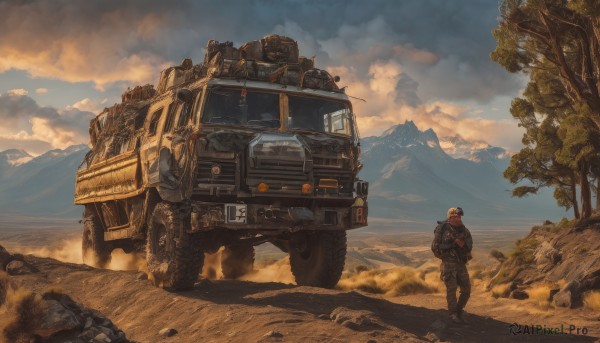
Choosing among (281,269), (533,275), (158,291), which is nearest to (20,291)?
(158,291)

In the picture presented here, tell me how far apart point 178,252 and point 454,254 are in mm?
4626

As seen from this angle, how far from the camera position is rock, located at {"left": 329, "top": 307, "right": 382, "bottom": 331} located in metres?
8.60

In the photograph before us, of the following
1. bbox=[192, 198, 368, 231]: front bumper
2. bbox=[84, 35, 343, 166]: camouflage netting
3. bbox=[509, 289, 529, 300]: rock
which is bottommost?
bbox=[509, 289, 529, 300]: rock

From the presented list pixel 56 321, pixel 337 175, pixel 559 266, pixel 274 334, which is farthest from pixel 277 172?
pixel 559 266

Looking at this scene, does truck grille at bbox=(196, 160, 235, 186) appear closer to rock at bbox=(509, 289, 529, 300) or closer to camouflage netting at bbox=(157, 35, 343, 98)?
camouflage netting at bbox=(157, 35, 343, 98)

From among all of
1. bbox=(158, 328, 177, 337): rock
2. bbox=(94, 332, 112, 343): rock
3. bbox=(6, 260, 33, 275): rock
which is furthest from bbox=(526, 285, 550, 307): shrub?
bbox=(6, 260, 33, 275): rock

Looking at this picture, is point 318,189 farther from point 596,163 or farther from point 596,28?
point 596,163

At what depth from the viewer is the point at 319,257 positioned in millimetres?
13219

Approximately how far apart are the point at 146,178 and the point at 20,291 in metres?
4.75

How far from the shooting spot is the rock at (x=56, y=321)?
7.81 meters

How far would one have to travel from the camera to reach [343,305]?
33.6ft

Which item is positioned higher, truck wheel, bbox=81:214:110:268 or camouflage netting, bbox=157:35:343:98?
camouflage netting, bbox=157:35:343:98

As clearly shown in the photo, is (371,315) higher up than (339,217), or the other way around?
(339,217)

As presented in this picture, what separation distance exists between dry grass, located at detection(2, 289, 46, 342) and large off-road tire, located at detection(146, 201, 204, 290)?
11.2ft
